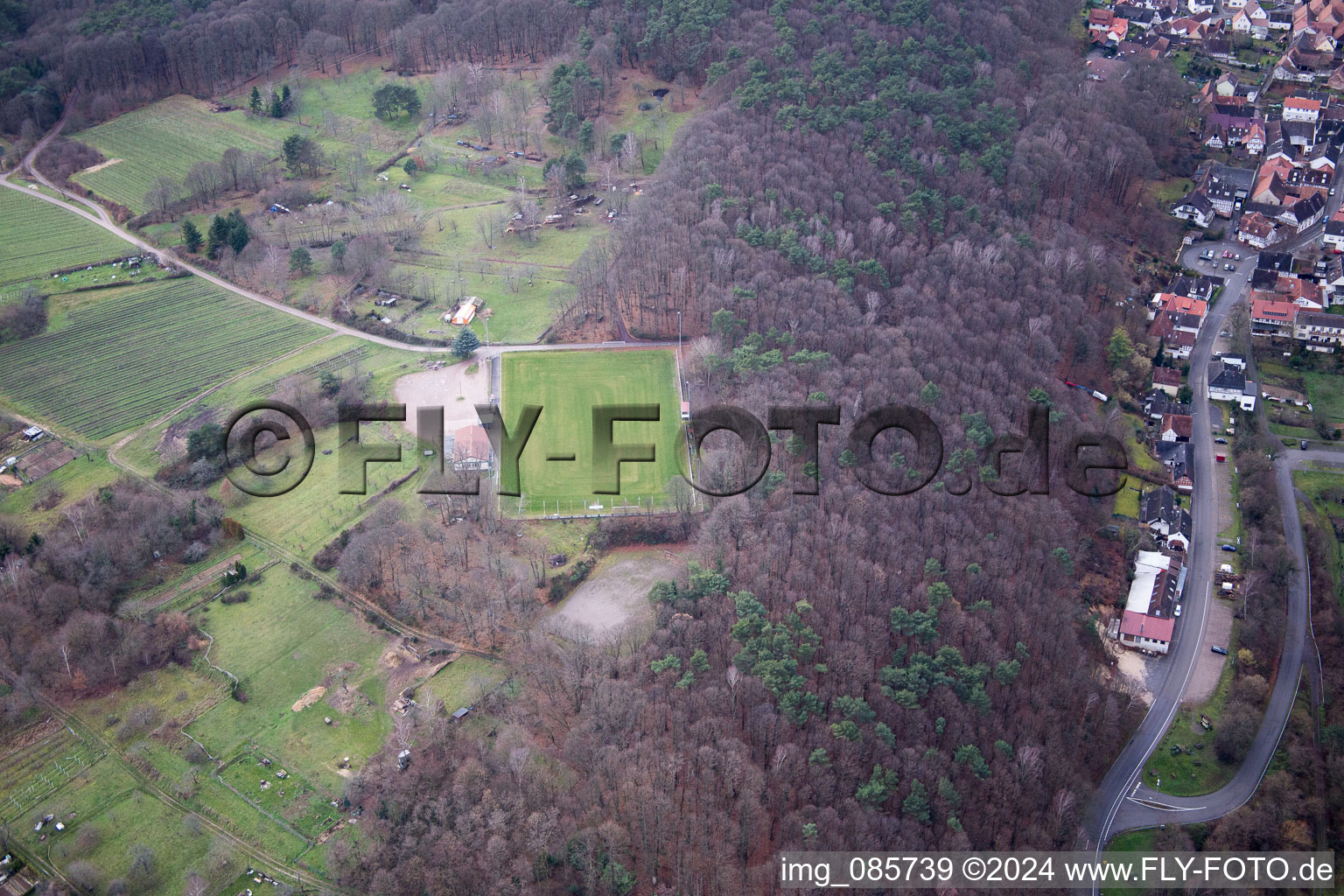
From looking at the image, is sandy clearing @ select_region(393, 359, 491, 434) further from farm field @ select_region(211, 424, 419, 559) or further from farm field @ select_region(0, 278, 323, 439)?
farm field @ select_region(0, 278, 323, 439)

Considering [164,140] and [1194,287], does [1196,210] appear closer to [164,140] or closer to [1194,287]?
[1194,287]

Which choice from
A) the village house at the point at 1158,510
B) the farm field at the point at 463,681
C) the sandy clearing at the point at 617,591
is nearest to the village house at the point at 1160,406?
the village house at the point at 1158,510

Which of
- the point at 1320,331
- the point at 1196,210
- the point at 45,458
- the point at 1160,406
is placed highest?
the point at 1196,210

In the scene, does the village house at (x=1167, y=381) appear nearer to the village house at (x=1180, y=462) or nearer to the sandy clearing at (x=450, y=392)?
the village house at (x=1180, y=462)

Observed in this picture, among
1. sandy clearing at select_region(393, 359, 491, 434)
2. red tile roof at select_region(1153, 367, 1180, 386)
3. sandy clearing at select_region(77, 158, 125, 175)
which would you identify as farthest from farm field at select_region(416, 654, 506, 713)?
sandy clearing at select_region(77, 158, 125, 175)

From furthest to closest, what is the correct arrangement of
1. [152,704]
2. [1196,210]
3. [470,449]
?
[1196,210], [470,449], [152,704]
